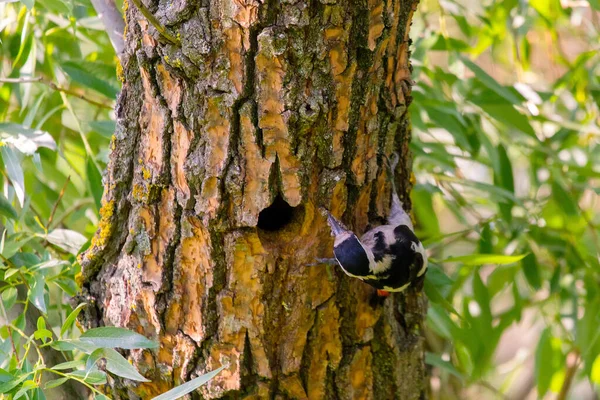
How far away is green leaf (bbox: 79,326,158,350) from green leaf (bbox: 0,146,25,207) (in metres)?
0.38

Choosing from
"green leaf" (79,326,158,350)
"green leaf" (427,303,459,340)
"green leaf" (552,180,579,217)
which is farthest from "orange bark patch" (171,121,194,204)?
"green leaf" (552,180,579,217)

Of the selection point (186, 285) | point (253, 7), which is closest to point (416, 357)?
point (186, 285)

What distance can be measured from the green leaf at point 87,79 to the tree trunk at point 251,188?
1.45ft

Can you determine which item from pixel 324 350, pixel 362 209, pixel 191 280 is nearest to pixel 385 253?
pixel 362 209

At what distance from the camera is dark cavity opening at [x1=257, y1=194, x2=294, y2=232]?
63.0 inches

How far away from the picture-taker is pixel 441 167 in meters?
2.37

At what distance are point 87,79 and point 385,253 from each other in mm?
938

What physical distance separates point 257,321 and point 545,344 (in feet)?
4.67

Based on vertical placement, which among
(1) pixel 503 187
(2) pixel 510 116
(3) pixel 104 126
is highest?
(2) pixel 510 116

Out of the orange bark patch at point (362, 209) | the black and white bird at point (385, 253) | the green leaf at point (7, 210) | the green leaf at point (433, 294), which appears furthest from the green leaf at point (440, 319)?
the green leaf at point (7, 210)

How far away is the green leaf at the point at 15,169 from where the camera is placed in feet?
5.40

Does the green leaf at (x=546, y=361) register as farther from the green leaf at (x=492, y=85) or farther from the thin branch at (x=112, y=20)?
the thin branch at (x=112, y=20)

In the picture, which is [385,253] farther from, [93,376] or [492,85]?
[93,376]

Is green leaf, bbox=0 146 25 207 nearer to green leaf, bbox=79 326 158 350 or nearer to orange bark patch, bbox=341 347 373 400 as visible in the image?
green leaf, bbox=79 326 158 350
